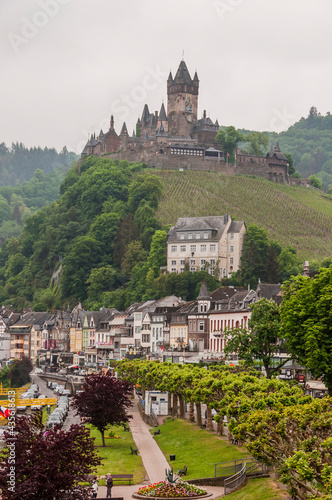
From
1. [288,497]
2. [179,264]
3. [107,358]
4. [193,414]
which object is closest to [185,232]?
[179,264]

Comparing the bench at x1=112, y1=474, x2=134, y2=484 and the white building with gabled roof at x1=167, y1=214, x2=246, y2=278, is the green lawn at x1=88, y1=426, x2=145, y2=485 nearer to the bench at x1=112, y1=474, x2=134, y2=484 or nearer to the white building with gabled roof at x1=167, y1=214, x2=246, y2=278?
the bench at x1=112, y1=474, x2=134, y2=484

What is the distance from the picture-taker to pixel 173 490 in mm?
51875

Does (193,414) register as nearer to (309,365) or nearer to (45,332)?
(309,365)

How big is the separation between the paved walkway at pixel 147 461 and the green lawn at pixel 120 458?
530 millimetres

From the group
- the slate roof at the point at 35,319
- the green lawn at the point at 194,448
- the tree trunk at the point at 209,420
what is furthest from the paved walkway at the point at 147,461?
the slate roof at the point at 35,319

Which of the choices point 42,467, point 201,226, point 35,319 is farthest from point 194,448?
point 35,319

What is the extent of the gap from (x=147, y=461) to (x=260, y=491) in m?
19.0

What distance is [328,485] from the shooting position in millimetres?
36438

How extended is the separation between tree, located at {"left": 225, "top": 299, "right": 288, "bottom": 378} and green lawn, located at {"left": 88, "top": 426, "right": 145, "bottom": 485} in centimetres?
1265

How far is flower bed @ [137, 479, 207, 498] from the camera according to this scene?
5147 centimetres

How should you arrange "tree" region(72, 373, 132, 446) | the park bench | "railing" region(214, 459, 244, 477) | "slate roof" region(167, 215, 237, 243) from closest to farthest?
"railing" region(214, 459, 244, 477) → the park bench → "tree" region(72, 373, 132, 446) → "slate roof" region(167, 215, 237, 243)

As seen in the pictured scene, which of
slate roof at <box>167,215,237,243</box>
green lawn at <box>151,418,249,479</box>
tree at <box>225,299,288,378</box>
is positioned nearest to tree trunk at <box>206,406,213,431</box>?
green lawn at <box>151,418,249,479</box>

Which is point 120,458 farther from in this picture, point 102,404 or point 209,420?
point 102,404

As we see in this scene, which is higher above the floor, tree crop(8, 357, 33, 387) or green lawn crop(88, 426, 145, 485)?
tree crop(8, 357, 33, 387)
